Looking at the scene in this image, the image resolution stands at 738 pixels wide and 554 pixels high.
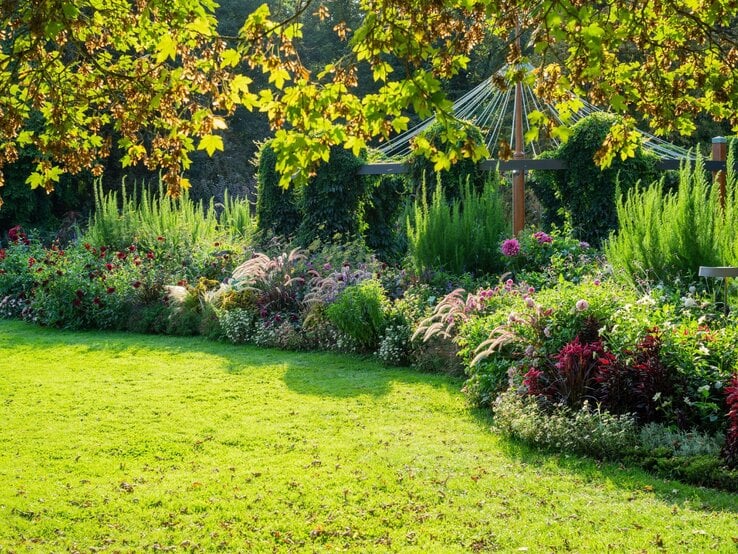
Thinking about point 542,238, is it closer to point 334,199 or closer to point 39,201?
point 334,199

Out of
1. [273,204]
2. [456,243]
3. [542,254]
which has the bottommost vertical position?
[542,254]

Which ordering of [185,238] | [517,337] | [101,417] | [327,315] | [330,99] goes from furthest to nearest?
[185,238], [327,315], [101,417], [517,337], [330,99]

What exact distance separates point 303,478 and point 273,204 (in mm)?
8506

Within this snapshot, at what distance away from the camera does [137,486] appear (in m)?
4.42

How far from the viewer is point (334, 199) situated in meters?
11.8

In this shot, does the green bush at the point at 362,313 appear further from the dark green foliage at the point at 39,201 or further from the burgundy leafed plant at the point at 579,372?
the dark green foliage at the point at 39,201

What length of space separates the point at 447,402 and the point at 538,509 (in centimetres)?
221

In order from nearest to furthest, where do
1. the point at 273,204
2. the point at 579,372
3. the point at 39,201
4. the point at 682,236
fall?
the point at 579,372 < the point at 682,236 < the point at 273,204 < the point at 39,201

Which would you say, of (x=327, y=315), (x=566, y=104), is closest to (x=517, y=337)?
(x=566, y=104)

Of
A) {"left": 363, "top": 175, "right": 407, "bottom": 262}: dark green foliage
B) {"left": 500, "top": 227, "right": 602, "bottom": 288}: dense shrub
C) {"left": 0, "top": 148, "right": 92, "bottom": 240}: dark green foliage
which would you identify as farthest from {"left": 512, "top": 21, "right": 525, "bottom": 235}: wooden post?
{"left": 0, "top": 148, "right": 92, "bottom": 240}: dark green foliage

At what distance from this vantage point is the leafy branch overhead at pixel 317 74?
3602 millimetres

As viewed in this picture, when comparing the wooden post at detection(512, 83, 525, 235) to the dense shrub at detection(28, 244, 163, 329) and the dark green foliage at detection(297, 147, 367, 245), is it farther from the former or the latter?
the dense shrub at detection(28, 244, 163, 329)

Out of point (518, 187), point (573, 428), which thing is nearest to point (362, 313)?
point (573, 428)

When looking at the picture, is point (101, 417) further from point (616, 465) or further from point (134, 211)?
point (134, 211)
